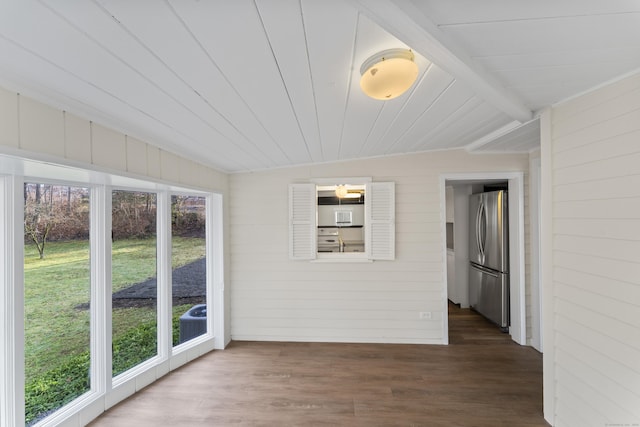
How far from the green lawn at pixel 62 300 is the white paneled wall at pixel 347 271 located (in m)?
1.27

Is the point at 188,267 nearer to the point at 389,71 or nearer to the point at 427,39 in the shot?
the point at 389,71

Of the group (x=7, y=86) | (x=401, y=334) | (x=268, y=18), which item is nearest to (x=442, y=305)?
(x=401, y=334)

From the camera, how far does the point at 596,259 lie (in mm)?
1592

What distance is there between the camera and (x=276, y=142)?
7.85ft

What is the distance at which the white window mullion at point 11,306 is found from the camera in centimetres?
156

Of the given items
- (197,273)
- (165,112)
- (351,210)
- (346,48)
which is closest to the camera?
(346,48)

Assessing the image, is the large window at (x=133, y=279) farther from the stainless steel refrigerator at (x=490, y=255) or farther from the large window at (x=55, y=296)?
the stainless steel refrigerator at (x=490, y=255)

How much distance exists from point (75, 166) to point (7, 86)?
484 millimetres

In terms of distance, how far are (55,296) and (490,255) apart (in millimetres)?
4657

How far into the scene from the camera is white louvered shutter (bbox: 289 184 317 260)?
3387 mm

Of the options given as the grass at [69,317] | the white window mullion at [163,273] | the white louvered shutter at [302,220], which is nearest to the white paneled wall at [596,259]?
the white louvered shutter at [302,220]

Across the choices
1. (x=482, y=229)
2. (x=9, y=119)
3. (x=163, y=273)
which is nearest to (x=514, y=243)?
(x=482, y=229)

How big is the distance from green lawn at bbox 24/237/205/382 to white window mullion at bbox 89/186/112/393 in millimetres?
51

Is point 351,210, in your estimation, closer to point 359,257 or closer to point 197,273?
point 359,257
